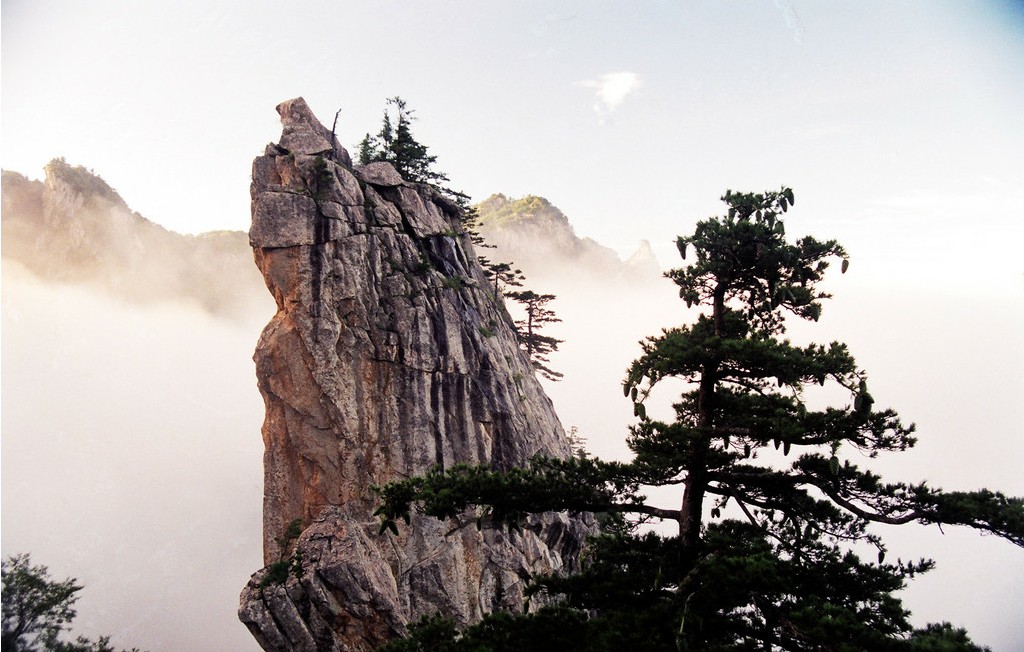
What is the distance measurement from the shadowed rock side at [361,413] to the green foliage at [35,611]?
17.3m

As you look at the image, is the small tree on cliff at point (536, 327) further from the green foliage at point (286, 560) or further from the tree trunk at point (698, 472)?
the tree trunk at point (698, 472)

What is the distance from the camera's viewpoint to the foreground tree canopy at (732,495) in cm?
1007

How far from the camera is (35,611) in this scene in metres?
32.7

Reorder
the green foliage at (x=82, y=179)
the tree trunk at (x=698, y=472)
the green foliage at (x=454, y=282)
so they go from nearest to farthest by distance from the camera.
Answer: the tree trunk at (x=698, y=472), the green foliage at (x=454, y=282), the green foliage at (x=82, y=179)

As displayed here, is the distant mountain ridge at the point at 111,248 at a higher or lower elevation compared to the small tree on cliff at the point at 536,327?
higher

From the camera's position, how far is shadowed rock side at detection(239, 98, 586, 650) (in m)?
25.6

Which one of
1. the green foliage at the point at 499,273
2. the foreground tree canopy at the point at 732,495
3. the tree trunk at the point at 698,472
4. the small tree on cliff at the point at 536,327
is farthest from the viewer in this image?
the small tree on cliff at the point at 536,327

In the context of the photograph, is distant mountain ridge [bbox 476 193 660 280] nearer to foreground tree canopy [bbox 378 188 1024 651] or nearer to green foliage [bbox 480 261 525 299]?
green foliage [bbox 480 261 525 299]

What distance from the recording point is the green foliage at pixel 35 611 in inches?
1249

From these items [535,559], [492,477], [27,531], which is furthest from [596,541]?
[27,531]

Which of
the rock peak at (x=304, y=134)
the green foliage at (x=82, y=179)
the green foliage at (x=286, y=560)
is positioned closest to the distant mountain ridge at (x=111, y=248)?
the green foliage at (x=82, y=179)

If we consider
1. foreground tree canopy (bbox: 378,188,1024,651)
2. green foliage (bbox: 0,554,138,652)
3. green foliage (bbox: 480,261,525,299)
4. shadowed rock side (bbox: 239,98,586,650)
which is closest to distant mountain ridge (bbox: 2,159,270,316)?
green foliage (bbox: 0,554,138,652)

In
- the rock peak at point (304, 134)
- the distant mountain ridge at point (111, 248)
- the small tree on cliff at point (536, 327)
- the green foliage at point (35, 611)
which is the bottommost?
the green foliage at point (35, 611)

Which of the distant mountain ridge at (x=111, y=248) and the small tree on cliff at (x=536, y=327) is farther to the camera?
the distant mountain ridge at (x=111, y=248)
